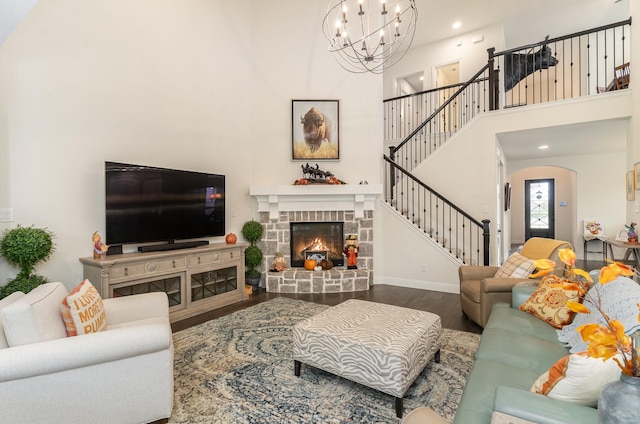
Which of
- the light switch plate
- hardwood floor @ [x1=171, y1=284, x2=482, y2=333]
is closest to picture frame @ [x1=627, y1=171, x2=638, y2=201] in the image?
hardwood floor @ [x1=171, y1=284, x2=482, y2=333]

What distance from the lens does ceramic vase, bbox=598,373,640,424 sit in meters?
0.79

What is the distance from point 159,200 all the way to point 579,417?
13.4ft

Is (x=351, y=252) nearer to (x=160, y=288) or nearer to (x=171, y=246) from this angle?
(x=171, y=246)

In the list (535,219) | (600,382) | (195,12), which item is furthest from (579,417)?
(535,219)

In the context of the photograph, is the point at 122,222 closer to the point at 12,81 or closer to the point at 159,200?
the point at 159,200

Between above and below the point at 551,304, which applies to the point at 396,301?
below

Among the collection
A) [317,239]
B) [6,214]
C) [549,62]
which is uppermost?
[549,62]

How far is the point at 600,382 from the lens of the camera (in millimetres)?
1136

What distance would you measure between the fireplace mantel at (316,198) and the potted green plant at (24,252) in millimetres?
2820

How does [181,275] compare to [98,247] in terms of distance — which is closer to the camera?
[98,247]

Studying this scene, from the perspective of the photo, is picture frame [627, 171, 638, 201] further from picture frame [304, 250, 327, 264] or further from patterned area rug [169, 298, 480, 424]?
picture frame [304, 250, 327, 264]

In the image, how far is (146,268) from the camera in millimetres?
Result: 3500

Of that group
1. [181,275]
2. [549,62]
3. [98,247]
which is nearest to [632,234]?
[549,62]

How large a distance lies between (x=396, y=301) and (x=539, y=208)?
344 inches
